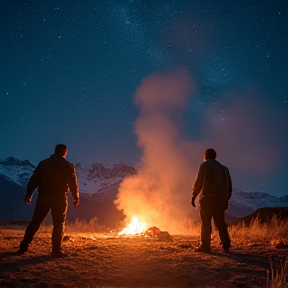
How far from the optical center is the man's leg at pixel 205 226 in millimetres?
7363

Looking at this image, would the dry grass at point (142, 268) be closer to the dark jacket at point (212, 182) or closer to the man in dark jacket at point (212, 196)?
the man in dark jacket at point (212, 196)

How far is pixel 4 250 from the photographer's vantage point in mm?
7113

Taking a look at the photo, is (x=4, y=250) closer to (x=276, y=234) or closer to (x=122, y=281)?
(x=122, y=281)

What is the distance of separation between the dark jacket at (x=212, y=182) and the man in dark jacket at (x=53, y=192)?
2.99m

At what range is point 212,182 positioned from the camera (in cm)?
782

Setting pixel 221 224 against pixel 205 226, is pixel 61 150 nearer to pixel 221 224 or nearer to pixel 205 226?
pixel 205 226

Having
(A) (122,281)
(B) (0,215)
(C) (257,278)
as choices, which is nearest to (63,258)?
(A) (122,281)

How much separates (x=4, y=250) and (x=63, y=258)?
1.61m

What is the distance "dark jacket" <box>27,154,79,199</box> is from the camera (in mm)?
7211

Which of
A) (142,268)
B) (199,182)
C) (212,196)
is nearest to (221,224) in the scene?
(212,196)

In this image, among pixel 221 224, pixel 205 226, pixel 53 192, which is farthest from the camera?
pixel 221 224

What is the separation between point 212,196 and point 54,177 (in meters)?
3.69

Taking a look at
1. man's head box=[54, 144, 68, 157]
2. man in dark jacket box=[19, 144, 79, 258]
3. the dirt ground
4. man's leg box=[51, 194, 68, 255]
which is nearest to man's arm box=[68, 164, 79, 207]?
man in dark jacket box=[19, 144, 79, 258]

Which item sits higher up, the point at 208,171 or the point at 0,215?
the point at 208,171
